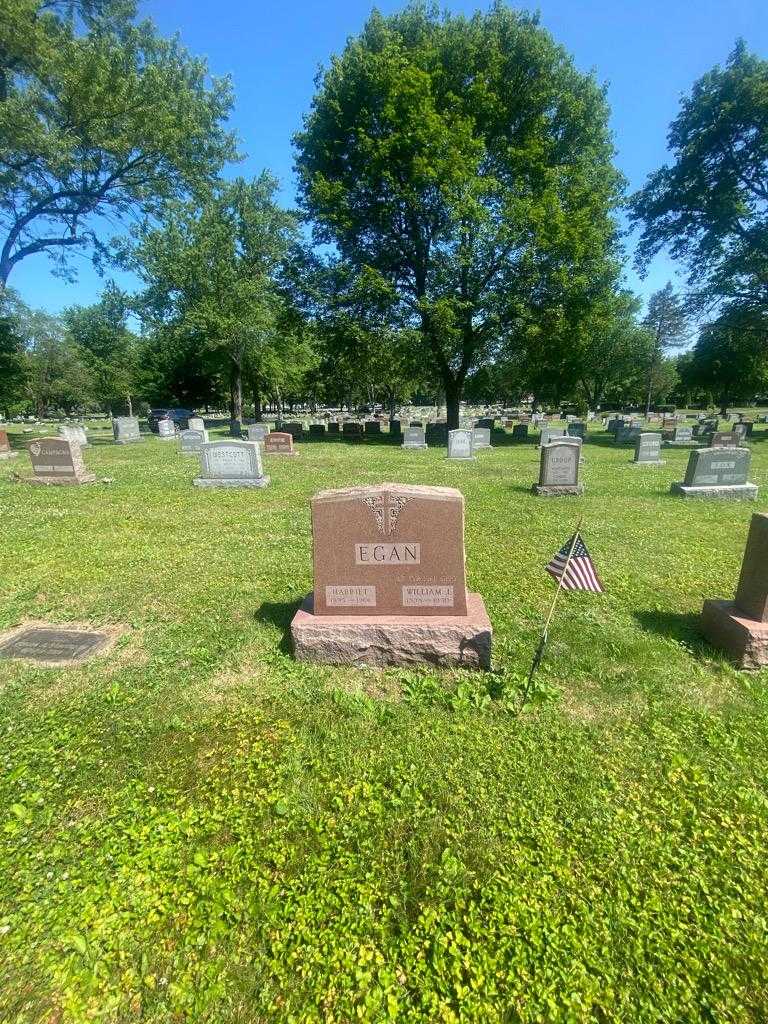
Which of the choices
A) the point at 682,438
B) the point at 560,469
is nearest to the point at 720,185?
the point at 682,438

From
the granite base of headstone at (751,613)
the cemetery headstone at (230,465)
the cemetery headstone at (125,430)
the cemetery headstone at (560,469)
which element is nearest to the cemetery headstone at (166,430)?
the cemetery headstone at (125,430)

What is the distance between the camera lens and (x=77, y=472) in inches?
484

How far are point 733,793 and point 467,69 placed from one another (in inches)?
1144

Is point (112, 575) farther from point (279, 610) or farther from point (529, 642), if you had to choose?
point (529, 642)

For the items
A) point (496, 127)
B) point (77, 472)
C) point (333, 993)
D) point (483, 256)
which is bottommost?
point (333, 993)

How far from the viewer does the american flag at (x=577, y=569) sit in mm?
4035

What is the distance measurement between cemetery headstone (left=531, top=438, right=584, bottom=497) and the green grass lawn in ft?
20.0

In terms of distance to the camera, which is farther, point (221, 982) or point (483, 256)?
point (483, 256)

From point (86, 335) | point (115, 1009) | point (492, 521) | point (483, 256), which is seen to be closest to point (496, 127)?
point (483, 256)

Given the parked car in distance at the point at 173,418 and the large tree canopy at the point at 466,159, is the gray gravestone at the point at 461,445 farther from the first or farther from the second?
the parked car in distance at the point at 173,418

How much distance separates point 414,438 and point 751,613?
1810 centimetres

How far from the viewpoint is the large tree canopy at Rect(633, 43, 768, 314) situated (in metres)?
21.1

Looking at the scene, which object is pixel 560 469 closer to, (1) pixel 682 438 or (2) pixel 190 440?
(2) pixel 190 440

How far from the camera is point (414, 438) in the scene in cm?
2153
